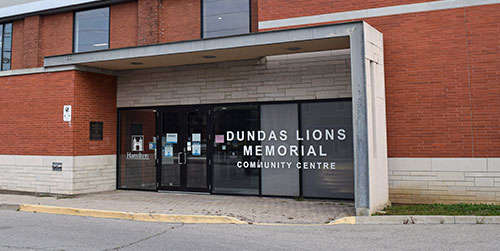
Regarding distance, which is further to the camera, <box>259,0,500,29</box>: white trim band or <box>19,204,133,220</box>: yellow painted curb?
<box>259,0,500,29</box>: white trim band

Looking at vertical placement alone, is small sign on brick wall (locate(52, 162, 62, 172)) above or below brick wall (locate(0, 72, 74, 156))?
below

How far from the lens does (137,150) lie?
12891 millimetres

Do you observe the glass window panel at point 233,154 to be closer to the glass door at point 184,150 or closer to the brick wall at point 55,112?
the glass door at point 184,150

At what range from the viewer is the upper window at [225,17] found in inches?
490

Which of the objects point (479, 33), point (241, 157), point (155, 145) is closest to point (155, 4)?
point (155, 145)

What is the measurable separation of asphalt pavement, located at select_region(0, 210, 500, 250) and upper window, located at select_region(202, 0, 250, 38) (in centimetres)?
686

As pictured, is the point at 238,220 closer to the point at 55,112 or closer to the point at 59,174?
the point at 59,174

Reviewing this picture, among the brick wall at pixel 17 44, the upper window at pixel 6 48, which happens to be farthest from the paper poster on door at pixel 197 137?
the upper window at pixel 6 48

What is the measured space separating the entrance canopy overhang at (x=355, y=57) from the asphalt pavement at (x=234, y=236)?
132 cm

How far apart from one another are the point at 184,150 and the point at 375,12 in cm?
688

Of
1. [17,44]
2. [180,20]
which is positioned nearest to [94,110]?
[180,20]

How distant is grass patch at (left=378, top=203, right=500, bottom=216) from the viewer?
8.16 meters

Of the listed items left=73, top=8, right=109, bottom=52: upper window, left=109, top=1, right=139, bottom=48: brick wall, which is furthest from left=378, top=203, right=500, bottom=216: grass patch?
left=73, top=8, right=109, bottom=52: upper window

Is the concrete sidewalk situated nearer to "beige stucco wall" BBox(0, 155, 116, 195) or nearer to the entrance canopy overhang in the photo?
"beige stucco wall" BBox(0, 155, 116, 195)
